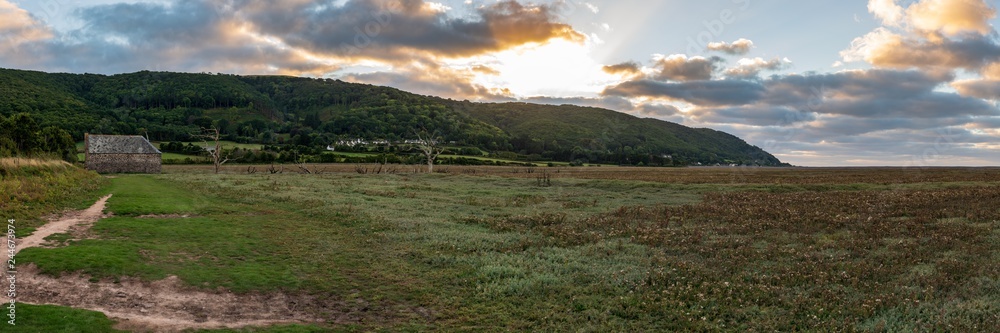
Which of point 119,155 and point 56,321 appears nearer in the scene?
point 56,321

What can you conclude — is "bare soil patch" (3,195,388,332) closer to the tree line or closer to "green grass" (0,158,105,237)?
"green grass" (0,158,105,237)

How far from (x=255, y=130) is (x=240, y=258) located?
18969 cm

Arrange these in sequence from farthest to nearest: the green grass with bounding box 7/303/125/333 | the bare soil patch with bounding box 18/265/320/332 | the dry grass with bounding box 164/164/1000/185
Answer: the dry grass with bounding box 164/164/1000/185 < the bare soil patch with bounding box 18/265/320/332 < the green grass with bounding box 7/303/125/333

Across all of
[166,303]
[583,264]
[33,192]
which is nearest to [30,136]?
[33,192]

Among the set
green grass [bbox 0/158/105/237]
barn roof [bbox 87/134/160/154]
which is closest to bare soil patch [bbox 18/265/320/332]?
green grass [bbox 0/158/105/237]

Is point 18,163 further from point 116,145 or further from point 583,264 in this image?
point 116,145

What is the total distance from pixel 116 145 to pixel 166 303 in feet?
283

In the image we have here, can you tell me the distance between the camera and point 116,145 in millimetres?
77562

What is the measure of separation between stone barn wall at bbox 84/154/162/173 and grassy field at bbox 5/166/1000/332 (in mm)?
61714

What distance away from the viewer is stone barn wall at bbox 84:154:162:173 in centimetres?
7538

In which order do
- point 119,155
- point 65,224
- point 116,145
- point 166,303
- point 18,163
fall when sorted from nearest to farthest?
point 166,303 < point 65,224 < point 18,163 < point 119,155 < point 116,145

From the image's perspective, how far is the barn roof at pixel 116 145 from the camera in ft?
248

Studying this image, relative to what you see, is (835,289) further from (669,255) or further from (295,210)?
(295,210)

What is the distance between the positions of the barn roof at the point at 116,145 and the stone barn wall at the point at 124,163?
65cm
